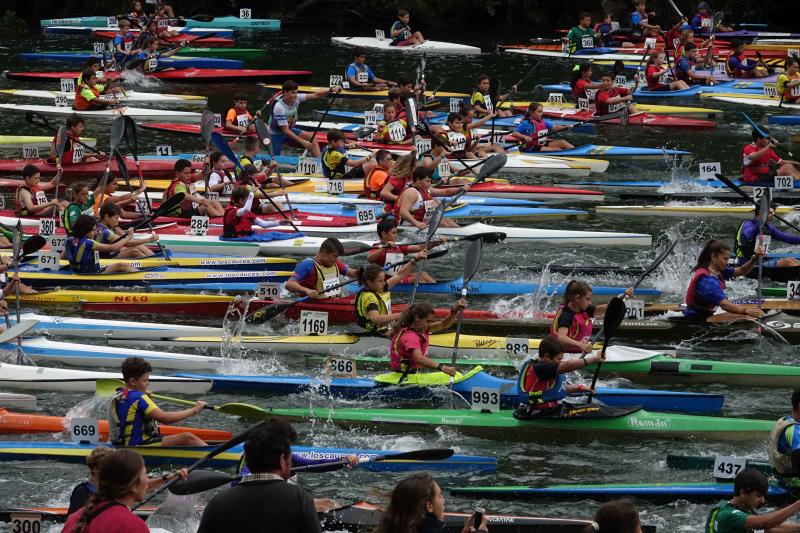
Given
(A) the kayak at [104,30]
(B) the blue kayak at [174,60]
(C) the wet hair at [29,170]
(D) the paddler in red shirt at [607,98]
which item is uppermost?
(A) the kayak at [104,30]

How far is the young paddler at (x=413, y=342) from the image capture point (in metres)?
10.2

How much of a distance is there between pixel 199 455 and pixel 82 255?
218 inches

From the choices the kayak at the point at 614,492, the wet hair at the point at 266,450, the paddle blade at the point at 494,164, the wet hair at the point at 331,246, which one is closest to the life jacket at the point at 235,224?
the paddle blade at the point at 494,164

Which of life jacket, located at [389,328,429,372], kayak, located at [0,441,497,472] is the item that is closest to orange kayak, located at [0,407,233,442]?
kayak, located at [0,441,497,472]

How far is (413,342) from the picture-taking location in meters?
10.3

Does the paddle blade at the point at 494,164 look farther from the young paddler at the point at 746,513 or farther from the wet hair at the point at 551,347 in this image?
the young paddler at the point at 746,513

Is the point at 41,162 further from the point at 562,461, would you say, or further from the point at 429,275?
the point at 562,461

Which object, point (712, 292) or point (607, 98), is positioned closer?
point (712, 292)

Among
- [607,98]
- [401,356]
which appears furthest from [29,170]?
[607,98]

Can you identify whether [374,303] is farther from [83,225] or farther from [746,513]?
[746,513]

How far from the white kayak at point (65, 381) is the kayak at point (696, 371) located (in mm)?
3756

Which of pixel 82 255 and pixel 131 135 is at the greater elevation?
pixel 131 135

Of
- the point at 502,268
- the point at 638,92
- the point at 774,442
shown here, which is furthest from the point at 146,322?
the point at 638,92

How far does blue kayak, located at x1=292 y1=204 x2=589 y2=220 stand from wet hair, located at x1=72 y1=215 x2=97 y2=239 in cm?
422
